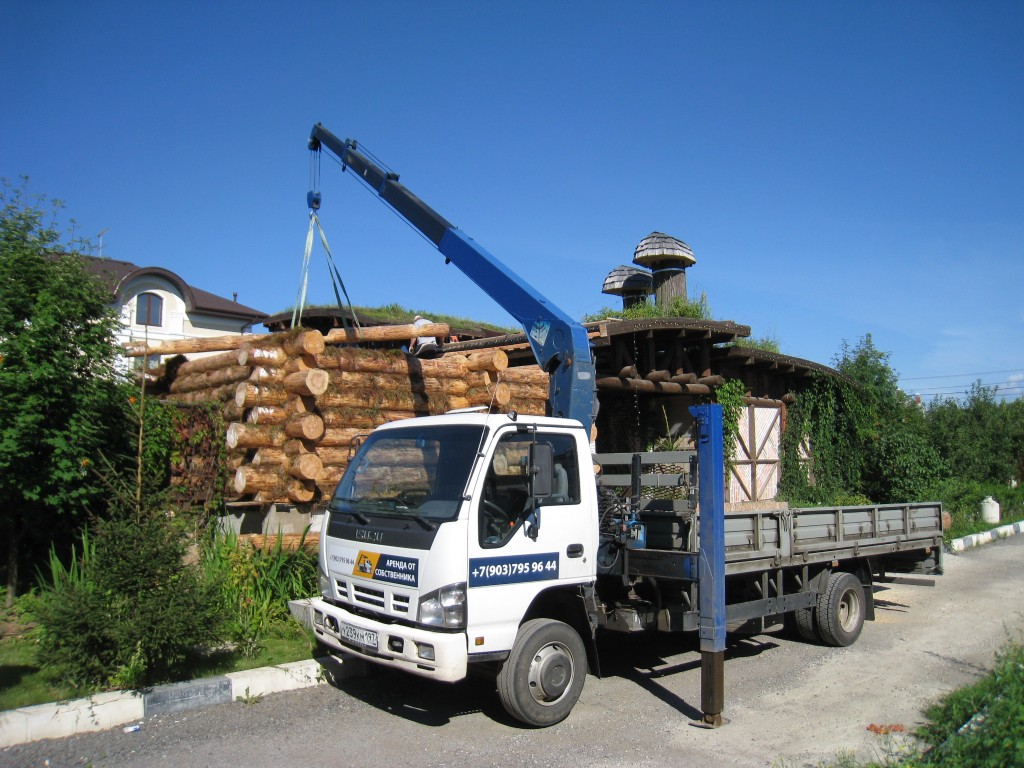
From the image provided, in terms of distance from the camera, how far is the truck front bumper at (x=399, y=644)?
18.9 ft

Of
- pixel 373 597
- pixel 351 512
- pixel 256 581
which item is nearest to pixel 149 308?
pixel 256 581

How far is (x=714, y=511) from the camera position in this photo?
6.70 meters

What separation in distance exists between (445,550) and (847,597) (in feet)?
18.6

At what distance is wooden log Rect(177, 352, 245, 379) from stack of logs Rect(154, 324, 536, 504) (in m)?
0.02

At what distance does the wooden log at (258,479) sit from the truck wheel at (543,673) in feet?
15.2

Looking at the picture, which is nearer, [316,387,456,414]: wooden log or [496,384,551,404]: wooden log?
[316,387,456,414]: wooden log

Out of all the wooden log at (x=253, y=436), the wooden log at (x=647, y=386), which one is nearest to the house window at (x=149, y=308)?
the wooden log at (x=647, y=386)

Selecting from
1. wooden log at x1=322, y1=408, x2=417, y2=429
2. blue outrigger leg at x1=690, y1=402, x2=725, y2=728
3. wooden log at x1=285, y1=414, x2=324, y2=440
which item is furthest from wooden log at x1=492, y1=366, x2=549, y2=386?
blue outrigger leg at x1=690, y1=402, x2=725, y2=728

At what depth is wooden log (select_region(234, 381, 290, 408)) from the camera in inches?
391

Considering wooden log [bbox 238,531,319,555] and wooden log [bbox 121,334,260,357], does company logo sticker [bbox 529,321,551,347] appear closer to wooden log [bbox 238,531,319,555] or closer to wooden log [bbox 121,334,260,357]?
wooden log [bbox 238,531,319,555]

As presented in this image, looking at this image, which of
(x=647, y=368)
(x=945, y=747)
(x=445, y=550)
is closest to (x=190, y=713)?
(x=445, y=550)

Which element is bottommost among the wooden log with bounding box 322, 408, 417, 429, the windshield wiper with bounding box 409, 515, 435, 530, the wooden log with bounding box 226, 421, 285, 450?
the windshield wiper with bounding box 409, 515, 435, 530

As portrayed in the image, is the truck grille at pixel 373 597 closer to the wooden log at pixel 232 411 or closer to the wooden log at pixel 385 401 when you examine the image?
the wooden log at pixel 385 401

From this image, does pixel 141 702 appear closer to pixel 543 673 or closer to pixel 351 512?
pixel 351 512
